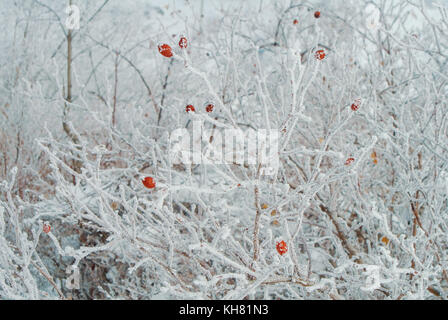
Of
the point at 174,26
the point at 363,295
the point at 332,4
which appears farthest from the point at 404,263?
the point at 332,4

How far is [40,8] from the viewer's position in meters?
4.80

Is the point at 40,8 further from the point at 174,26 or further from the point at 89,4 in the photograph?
the point at 174,26

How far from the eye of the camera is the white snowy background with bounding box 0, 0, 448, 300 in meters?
1.21

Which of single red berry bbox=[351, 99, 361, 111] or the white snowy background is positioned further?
the white snowy background

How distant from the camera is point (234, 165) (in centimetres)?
253

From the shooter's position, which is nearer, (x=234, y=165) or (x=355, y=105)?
(x=355, y=105)

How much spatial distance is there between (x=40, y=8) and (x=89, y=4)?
2.78 ft

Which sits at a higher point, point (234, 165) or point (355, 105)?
point (355, 105)

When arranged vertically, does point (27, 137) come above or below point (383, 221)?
above

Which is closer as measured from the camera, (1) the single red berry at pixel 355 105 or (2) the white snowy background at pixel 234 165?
(1) the single red berry at pixel 355 105

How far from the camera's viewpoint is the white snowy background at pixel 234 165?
1.21 m
